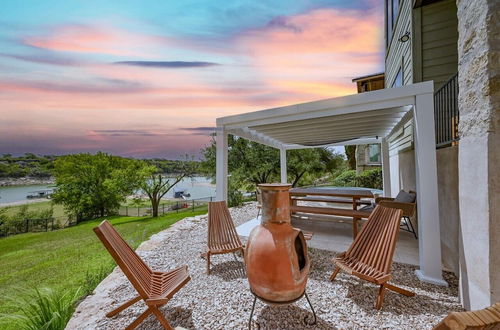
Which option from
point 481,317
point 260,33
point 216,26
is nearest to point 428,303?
point 481,317

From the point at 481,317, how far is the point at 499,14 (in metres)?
2.53

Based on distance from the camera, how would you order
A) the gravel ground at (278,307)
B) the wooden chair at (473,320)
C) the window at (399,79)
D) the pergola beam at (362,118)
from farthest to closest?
1. the window at (399,79)
2. the pergola beam at (362,118)
3. the gravel ground at (278,307)
4. the wooden chair at (473,320)

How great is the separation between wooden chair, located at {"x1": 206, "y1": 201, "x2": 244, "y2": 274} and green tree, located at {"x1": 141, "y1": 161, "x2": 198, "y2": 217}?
46.1ft

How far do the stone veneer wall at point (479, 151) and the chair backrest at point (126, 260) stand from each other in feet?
10.9

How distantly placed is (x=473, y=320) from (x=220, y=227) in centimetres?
370

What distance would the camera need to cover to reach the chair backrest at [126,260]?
7.07 feet

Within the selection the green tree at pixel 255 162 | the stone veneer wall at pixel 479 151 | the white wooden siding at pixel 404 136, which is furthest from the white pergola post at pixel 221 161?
the green tree at pixel 255 162

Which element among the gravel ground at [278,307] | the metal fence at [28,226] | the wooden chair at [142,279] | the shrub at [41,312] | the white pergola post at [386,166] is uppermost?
the white pergola post at [386,166]

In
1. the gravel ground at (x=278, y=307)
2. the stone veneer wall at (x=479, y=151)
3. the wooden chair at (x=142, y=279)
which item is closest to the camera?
the stone veneer wall at (x=479, y=151)

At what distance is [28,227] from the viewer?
1869cm

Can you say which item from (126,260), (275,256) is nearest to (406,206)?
(275,256)

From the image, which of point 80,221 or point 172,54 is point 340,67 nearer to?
point 172,54

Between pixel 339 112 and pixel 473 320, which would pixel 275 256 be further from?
pixel 339 112

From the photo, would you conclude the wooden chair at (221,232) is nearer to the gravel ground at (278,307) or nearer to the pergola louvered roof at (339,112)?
the gravel ground at (278,307)
